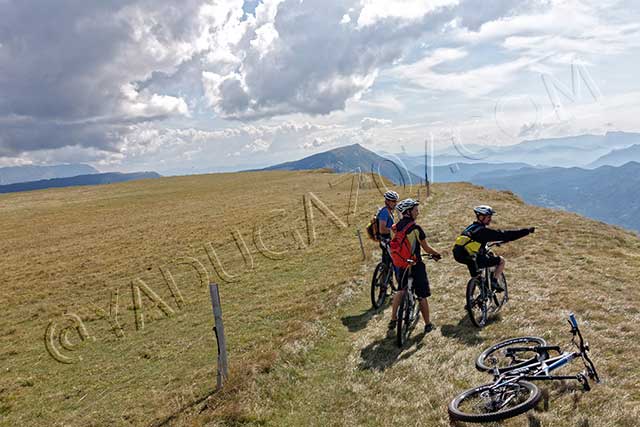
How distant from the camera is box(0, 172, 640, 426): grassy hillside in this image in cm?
831

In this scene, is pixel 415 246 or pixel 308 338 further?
pixel 308 338

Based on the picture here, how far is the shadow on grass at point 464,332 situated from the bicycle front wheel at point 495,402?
3033mm

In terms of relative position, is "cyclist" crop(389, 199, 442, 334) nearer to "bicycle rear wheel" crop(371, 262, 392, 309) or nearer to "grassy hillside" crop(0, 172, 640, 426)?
"grassy hillside" crop(0, 172, 640, 426)

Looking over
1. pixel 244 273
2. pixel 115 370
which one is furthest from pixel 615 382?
pixel 244 273

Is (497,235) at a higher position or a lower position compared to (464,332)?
higher

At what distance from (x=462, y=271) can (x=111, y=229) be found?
161 ft

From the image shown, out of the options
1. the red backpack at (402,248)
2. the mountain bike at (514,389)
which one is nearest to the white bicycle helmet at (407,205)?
the red backpack at (402,248)

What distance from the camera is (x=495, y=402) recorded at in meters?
6.64

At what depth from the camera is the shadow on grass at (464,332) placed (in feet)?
33.1

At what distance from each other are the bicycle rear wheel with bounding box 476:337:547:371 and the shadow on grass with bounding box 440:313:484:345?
116cm

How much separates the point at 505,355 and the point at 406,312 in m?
3.25

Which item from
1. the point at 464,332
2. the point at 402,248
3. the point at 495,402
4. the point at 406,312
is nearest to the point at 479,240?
the point at 402,248

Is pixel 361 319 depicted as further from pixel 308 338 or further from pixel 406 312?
pixel 406 312

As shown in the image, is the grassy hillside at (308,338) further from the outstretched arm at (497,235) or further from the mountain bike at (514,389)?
the outstretched arm at (497,235)
